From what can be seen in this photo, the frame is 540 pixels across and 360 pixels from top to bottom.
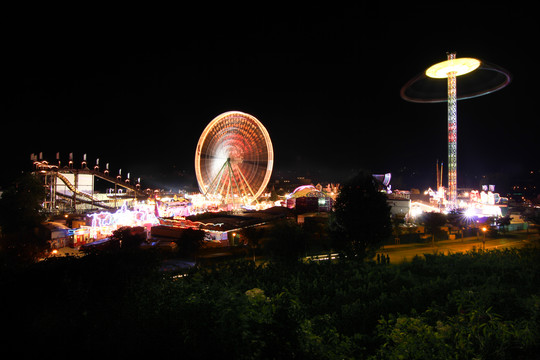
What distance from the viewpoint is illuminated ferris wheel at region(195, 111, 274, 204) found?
1286 inches

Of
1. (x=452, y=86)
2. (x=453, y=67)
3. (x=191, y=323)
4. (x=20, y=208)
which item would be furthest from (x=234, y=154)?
(x=191, y=323)

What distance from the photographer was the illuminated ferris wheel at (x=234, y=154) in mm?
32656

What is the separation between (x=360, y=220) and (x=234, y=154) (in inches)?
876

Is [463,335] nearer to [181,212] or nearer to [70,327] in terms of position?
[70,327]

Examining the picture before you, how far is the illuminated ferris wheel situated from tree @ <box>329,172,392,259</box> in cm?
1784

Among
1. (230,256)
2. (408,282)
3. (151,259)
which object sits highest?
(151,259)

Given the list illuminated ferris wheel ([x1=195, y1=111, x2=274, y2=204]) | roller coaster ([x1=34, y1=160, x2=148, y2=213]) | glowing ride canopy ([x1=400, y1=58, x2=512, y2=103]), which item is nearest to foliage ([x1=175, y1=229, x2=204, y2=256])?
illuminated ferris wheel ([x1=195, y1=111, x2=274, y2=204])

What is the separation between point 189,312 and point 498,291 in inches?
250

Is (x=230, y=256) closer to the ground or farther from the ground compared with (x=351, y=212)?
closer to the ground

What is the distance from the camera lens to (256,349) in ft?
11.7

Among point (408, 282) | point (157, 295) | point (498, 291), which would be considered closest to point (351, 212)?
point (408, 282)

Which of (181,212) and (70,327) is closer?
(70,327)

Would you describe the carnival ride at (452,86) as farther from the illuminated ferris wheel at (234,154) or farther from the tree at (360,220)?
the tree at (360,220)

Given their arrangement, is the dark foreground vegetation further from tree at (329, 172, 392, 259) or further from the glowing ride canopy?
the glowing ride canopy
